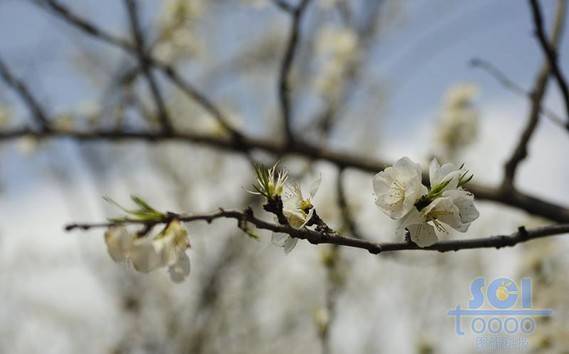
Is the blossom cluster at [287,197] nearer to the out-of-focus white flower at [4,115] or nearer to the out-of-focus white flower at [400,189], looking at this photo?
the out-of-focus white flower at [400,189]

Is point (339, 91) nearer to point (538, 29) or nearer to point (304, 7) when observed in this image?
point (304, 7)

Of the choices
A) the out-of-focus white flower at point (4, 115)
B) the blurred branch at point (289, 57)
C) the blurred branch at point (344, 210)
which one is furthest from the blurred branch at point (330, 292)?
the out-of-focus white flower at point (4, 115)

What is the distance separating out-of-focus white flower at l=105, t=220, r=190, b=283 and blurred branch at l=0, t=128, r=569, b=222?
5.15 ft

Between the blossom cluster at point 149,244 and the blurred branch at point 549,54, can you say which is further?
the blurred branch at point 549,54

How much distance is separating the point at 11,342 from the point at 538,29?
22.8ft

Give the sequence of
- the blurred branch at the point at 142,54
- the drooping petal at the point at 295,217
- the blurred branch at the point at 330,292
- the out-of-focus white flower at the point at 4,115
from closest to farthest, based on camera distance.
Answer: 1. the drooping petal at the point at 295,217
2. the blurred branch at the point at 330,292
3. the blurred branch at the point at 142,54
4. the out-of-focus white flower at the point at 4,115

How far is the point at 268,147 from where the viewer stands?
3057 millimetres

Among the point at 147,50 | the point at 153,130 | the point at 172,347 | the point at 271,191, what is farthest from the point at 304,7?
the point at 172,347

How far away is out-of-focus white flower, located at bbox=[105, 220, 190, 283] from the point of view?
1.03 metres

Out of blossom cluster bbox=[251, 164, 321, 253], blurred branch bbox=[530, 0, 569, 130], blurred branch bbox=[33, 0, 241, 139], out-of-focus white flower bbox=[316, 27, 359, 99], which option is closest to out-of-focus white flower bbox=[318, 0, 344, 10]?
out-of-focus white flower bbox=[316, 27, 359, 99]

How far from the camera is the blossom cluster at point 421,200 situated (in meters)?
1.00

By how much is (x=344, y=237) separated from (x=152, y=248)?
33 centimetres


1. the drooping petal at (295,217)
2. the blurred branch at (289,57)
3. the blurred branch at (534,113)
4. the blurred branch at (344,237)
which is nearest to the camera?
the blurred branch at (344,237)

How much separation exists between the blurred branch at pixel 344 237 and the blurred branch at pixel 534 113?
1235 millimetres
